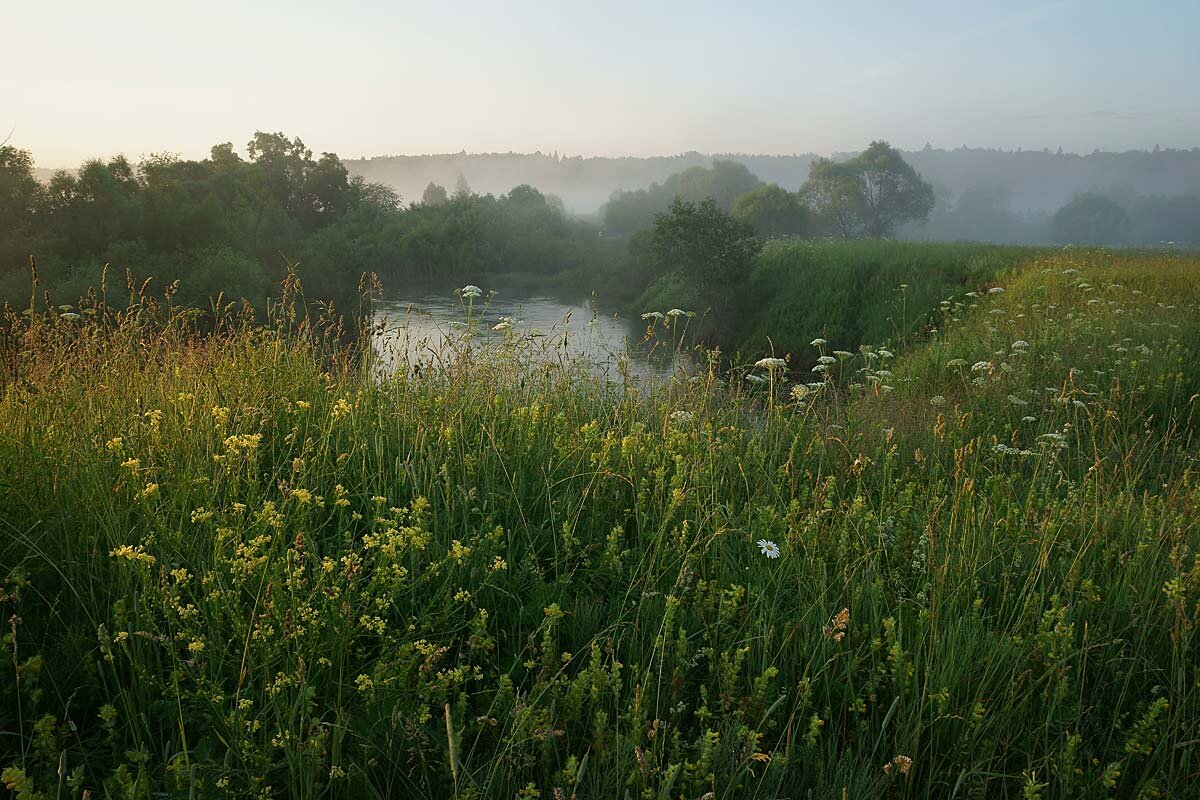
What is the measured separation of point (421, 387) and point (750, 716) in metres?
3.49

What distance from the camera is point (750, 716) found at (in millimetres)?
2270

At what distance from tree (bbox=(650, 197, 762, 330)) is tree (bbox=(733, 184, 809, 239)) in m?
35.7

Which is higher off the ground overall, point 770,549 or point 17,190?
point 17,190

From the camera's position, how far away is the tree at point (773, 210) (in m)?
69.1

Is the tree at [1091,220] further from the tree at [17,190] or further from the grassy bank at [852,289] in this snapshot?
the tree at [17,190]

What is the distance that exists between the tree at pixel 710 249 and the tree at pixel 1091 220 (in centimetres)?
8472

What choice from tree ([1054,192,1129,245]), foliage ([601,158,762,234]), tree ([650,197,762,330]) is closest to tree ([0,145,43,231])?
tree ([650,197,762,330])

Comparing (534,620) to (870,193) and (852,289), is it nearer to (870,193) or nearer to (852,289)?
(852,289)

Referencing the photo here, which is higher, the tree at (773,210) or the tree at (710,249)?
the tree at (773,210)

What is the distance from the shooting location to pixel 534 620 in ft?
8.70

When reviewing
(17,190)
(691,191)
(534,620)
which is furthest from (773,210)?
(534,620)

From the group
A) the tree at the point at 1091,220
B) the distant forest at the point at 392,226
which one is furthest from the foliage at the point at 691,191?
the tree at the point at 1091,220

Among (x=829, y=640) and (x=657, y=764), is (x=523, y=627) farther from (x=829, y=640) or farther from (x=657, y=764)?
(x=829, y=640)

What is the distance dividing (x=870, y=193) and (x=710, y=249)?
188ft
